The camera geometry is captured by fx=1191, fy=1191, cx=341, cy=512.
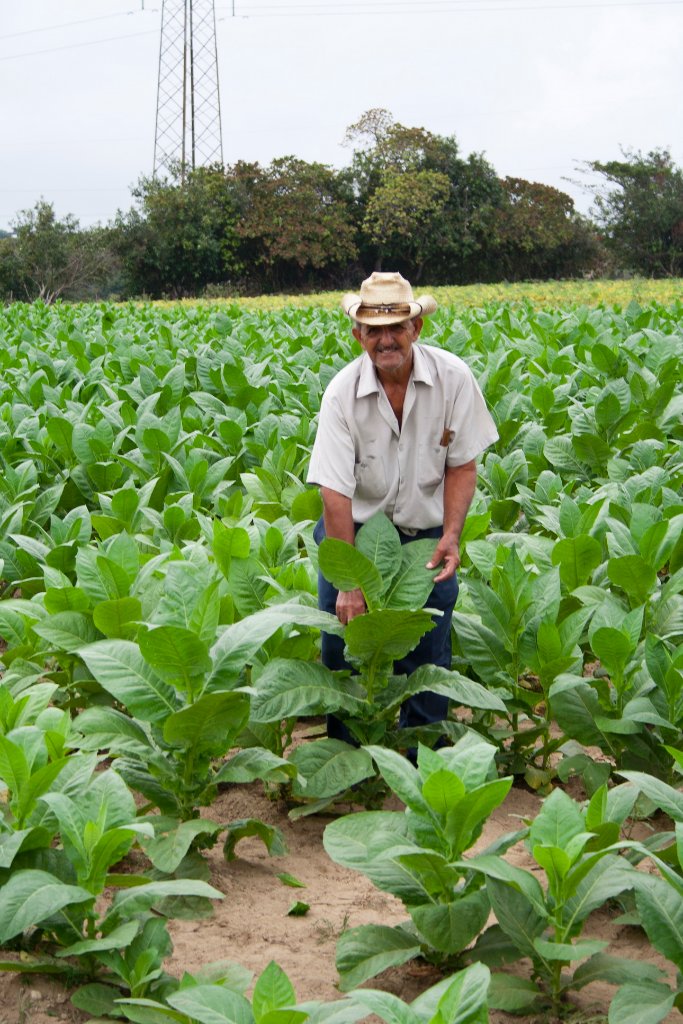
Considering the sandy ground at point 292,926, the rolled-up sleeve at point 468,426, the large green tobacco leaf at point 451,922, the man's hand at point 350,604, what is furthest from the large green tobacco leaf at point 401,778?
the rolled-up sleeve at point 468,426

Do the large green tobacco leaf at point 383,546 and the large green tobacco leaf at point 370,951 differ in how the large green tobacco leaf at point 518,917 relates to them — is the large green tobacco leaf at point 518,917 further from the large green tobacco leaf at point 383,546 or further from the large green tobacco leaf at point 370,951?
the large green tobacco leaf at point 383,546

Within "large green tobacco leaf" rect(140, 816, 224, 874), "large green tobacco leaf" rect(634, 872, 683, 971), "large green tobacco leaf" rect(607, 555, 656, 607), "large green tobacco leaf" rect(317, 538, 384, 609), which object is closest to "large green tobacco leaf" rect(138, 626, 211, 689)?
"large green tobacco leaf" rect(140, 816, 224, 874)

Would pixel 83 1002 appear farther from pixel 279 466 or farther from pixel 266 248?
pixel 266 248

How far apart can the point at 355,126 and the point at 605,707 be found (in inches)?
2624

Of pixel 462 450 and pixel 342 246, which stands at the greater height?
pixel 342 246

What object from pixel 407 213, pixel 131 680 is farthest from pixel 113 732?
pixel 407 213

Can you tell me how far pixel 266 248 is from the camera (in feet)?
184

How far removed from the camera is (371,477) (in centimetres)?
386

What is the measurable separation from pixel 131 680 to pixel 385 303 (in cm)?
136

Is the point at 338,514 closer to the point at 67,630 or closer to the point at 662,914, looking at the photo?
the point at 67,630

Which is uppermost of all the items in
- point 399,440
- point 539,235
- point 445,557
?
point 539,235

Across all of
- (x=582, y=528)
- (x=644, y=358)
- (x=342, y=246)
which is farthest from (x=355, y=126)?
(x=582, y=528)

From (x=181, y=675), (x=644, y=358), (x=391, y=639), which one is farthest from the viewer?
(x=644, y=358)

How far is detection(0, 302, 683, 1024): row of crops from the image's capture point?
2.69m
